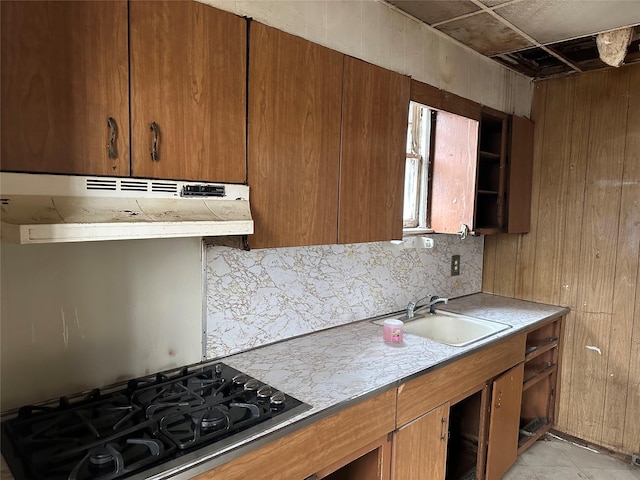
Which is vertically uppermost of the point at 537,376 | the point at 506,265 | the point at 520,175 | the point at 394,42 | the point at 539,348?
the point at 394,42

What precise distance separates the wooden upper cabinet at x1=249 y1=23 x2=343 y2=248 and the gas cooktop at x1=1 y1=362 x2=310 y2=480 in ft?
1.73

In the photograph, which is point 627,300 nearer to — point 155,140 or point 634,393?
point 634,393

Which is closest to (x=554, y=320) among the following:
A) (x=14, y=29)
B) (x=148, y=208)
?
(x=148, y=208)

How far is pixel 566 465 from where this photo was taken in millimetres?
2686

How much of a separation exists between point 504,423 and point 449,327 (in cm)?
57

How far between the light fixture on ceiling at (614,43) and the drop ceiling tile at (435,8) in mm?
761

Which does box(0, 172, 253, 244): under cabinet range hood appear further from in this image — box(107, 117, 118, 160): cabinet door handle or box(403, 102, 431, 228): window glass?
box(403, 102, 431, 228): window glass

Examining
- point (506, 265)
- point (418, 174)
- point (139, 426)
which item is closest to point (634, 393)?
point (506, 265)

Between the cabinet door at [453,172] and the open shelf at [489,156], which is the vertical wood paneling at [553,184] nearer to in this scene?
the open shelf at [489,156]

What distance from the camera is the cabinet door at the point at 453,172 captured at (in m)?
2.59

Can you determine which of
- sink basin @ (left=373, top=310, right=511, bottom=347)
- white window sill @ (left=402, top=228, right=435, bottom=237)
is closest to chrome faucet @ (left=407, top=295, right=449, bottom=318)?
sink basin @ (left=373, top=310, right=511, bottom=347)

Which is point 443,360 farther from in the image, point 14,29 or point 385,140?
point 14,29

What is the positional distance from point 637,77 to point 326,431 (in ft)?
9.12

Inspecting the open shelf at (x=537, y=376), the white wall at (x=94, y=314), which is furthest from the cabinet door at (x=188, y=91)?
the open shelf at (x=537, y=376)
